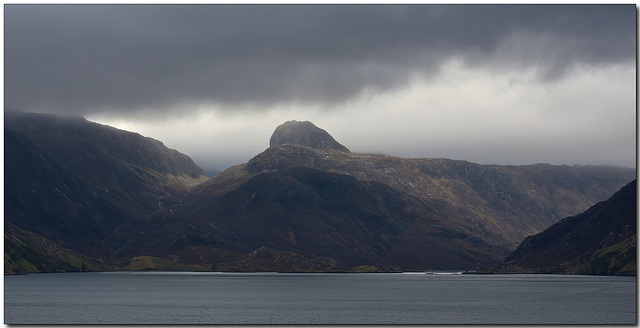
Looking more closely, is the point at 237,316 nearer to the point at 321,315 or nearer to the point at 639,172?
the point at 321,315

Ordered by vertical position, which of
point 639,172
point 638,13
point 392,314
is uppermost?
point 638,13

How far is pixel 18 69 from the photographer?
16275 cm

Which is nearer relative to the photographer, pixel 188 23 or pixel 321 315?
pixel 188 23

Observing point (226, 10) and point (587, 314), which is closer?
point (226, 10)

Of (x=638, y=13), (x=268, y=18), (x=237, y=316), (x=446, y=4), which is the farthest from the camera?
(x=237, y=316)

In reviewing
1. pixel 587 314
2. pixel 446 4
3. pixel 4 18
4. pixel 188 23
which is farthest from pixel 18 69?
pixel 587 314

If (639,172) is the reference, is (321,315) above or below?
below

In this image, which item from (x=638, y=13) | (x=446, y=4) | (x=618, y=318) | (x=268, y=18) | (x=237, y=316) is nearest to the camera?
(x=638, y=13)

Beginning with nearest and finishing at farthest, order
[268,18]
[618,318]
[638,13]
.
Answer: [638,13], [268,18], [618,318]

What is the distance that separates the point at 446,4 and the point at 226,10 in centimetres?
3367

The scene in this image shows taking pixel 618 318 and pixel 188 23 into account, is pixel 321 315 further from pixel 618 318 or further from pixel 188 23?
pixel 188 23

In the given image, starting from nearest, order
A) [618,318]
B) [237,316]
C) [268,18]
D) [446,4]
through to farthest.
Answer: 1. [446,4]
2. [268,18]
3. [618,318]
4. [237,316]

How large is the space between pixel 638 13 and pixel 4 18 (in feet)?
306

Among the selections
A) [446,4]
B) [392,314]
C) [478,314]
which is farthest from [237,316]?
[446,4]
